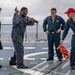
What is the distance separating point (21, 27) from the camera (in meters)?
9.47

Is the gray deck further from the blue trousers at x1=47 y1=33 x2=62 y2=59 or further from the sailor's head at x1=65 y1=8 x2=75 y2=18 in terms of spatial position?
the sailor's head at x1=65 y1=8 x2=75 y2=18

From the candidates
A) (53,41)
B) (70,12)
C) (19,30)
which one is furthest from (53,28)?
(19,30)

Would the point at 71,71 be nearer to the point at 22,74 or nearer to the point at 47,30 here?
the point at 22,74

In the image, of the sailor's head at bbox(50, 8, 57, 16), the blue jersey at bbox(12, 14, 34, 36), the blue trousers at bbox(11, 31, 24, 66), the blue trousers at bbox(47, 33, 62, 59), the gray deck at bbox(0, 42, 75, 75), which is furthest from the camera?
the blue trousers at bbox(47, 33, 62, 59)

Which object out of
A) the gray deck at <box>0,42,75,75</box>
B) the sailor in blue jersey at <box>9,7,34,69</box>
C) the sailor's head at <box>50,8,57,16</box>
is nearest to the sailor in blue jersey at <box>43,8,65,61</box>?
the sailor's head at <box>50,8,57,16</box>

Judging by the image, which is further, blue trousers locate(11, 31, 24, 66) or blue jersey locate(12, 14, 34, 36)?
blue trousers locate(11, 31, 24, 66)

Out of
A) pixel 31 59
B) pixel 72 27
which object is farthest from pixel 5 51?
pixel 72 27

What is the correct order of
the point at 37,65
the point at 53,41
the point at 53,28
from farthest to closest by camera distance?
the point at 53,41 → the point at 53,28 → the point at 37,65

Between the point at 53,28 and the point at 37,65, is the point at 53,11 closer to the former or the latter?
the point at 53,28

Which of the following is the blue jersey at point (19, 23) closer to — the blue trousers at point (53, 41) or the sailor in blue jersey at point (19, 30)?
the sailor in blue jersey at point (19, 30)

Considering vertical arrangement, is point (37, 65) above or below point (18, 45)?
below

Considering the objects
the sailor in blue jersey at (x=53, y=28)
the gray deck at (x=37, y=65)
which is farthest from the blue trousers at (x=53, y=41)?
the gray deck at (x=37, y=65)

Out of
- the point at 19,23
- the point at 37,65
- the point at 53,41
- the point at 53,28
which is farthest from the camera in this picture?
the point at 53,41

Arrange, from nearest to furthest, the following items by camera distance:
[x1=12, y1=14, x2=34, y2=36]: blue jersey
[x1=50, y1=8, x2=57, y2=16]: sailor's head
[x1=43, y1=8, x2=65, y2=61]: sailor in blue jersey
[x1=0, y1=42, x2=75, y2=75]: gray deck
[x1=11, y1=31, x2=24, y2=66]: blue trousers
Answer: [x1=0, y1=42, x2=75, y2=75]: gray deck, [x1=12, y1=14, x2=34, y2=36]: blue jersey, [x1=11, y1=31, x2=24, y2=66]: blue trousers, [x1=50, y1=8, x2=57, y2=16]: sailor's head, [x1=43, y1=8, x2=65, y2=61]: sailor in blue jersey
